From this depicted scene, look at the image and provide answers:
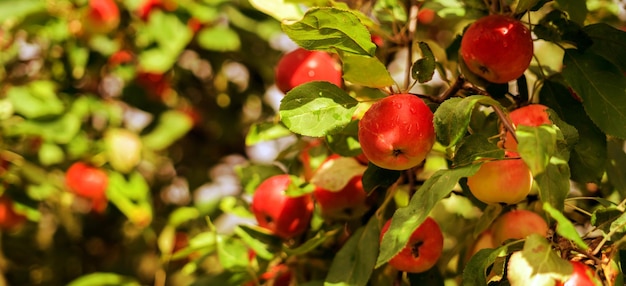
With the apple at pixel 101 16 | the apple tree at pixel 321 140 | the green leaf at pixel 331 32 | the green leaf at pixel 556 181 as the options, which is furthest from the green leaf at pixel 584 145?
the apple at pixel 101 16

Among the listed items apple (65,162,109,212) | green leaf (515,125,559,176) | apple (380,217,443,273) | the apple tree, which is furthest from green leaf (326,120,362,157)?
apple (65,162,109,212)

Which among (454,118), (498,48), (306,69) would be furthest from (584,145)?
(306,69)

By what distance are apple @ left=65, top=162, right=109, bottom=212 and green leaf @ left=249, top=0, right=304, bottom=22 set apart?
1.02 m

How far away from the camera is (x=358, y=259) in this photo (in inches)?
35.9

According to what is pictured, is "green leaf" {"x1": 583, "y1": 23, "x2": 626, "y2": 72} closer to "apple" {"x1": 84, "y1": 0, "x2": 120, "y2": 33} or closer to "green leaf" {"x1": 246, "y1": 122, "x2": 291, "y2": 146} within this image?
"green leaf" {"x1": 246, "y1": 122, "x2": 291, "y2": 146}

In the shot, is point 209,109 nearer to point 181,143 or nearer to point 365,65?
point 181,143

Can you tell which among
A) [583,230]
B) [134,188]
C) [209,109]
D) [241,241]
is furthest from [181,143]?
[583,230]

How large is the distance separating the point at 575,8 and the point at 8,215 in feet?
4.96

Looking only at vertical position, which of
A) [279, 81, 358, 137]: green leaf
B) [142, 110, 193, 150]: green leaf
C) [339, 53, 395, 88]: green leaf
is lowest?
[142, 110, 193, 150]: green leaf

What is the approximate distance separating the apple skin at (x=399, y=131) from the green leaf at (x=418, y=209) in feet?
0.20

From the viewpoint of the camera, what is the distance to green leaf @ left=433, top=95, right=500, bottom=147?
0.70 m

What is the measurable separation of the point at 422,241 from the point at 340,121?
192mm

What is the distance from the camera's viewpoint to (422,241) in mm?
887

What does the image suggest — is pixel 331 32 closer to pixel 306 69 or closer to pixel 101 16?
pixel 306 69
